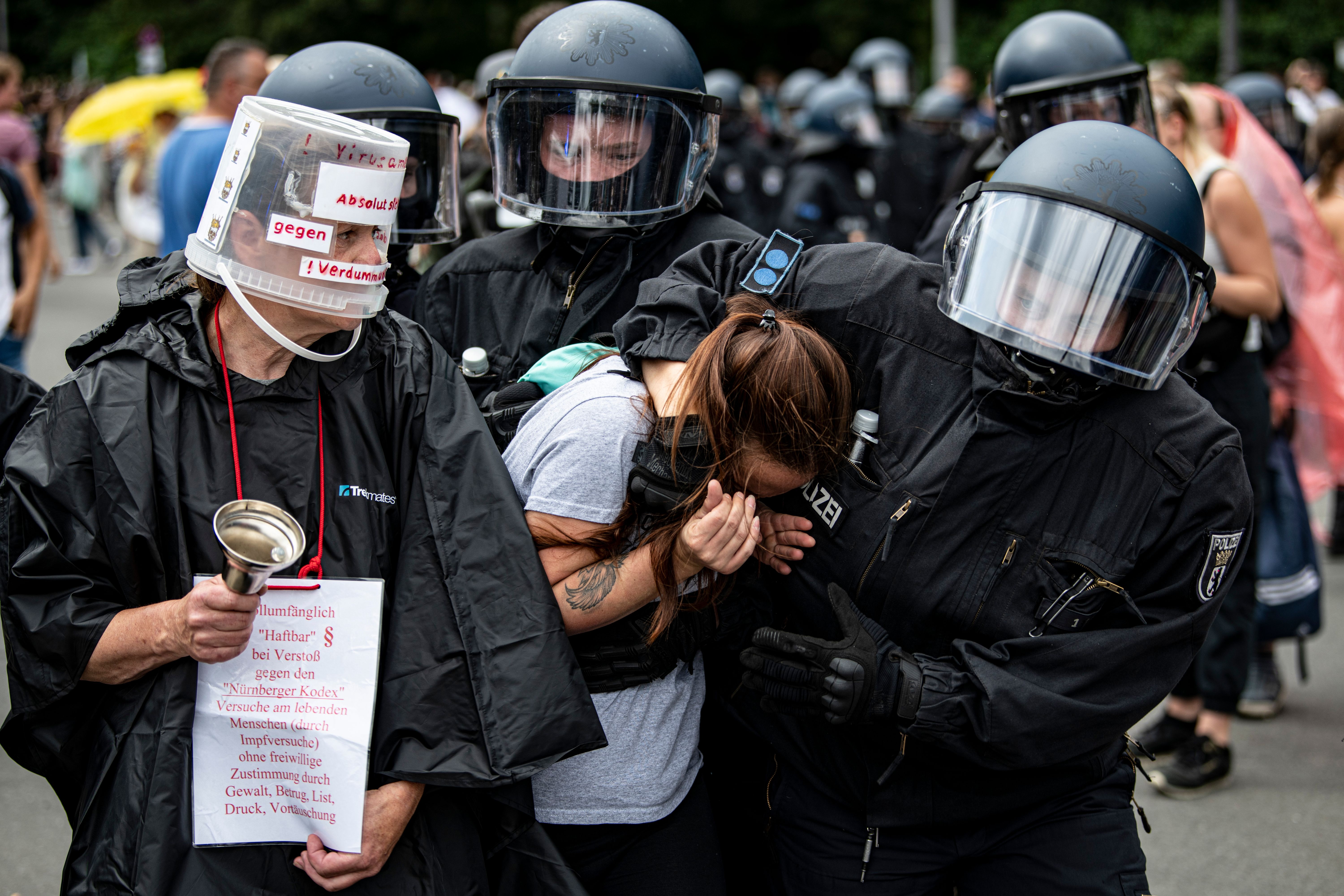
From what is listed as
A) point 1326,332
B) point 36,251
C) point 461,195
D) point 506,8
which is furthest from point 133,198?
point 506,8

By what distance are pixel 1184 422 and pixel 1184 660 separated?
0.43 meters

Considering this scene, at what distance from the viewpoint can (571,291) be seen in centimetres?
272

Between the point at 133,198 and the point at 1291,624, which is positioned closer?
the point at 1291,624

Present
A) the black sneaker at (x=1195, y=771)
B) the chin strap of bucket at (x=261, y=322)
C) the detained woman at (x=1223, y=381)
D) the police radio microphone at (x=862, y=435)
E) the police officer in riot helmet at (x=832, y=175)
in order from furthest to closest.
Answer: the police officer in riot helmet at (x=832, y=175)
the black sneaker at (x=1195, y=771)
the detained woman at (x=1223, y=381)
the police radio microphone at (x=862, y=435)
the chin strap of bucket at (x=261, y=322)

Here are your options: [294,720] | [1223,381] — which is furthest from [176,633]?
[1223,381]

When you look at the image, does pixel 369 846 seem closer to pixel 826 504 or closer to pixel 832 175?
pixel 826 504

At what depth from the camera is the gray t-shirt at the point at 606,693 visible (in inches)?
80.5

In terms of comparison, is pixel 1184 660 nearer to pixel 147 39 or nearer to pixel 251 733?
pixel 251 733

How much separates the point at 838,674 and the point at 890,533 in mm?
282

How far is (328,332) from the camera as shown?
2.02 meters

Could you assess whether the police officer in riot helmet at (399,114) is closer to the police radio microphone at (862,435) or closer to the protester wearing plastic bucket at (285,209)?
the protester wearing plastic bucket at (285,209)

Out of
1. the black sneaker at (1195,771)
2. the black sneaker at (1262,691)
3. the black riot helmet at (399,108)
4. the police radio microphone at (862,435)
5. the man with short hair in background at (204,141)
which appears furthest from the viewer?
the man with short hair in background at (204,141)

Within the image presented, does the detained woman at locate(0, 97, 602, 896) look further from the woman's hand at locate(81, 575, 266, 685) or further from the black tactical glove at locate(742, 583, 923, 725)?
the black tactical glove at locate(742, 583, 923, 725)

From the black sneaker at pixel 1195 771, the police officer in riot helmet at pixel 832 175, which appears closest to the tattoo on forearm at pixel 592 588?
the black sneaker at pixel 1195 771
